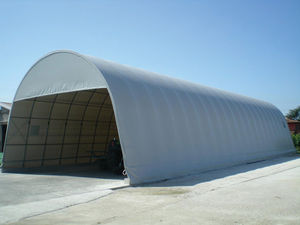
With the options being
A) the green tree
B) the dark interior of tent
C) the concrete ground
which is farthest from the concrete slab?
the green tree

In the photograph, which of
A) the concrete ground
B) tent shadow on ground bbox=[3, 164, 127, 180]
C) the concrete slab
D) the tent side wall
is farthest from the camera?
tent shadow on ground bbox=[3, 164, 127, 180]

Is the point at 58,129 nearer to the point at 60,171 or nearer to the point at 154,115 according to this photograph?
the point at 60,171

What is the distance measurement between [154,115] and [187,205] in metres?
6.06

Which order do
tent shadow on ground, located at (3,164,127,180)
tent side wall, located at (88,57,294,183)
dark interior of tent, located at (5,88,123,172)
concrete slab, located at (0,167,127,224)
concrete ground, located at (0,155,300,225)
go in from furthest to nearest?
1. dark interior of tent, located at (5,88,123,172)
2. tent shadow on ground, located at (3,164,127,180)
3. tent side wall, located at (88,57,294,183)
4. concrete slab, located at (0,167,127,224)
5. concrete ground, located at (0,155,300,225)

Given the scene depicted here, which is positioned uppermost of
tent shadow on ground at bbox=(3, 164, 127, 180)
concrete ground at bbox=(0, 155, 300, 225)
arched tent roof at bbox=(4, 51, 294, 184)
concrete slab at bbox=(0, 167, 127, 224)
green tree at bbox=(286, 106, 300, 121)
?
green tree at bbox=(286, 106, 300, 121)

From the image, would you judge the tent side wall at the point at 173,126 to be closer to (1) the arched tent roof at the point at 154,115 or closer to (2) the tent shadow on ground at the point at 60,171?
(1) the arched tent roof at the point at 154,115

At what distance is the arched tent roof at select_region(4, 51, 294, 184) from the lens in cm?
1202

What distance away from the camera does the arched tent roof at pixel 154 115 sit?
12018 mm

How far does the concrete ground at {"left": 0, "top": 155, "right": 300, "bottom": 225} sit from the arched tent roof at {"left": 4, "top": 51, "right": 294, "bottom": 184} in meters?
1.81

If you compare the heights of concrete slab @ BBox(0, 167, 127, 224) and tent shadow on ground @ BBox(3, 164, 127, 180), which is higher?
tent shadow on ground @ BBox(3, 164, 127, 180)

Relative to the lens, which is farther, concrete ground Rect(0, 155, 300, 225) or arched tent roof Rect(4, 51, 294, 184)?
arched tent roof Rect(4, 51, 294, 184)

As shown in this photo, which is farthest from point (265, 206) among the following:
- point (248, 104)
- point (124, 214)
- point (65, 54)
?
point (248, 104)

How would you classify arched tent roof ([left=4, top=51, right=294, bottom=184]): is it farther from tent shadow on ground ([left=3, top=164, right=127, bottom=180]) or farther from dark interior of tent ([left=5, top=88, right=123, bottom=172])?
tent shadow on ground ([left=3, top=164, right=127, bottom=180])

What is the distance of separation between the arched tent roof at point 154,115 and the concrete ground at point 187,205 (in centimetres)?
181
